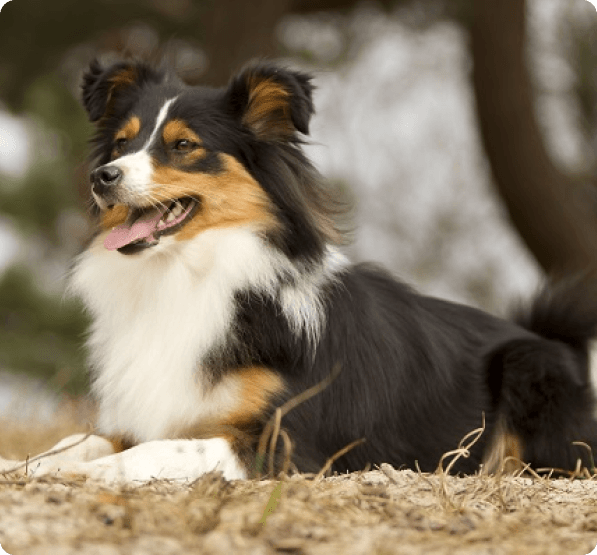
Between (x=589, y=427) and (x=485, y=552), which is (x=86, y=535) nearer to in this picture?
(x=485, y=552)

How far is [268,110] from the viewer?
452 centimetres

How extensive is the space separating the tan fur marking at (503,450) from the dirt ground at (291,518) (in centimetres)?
108

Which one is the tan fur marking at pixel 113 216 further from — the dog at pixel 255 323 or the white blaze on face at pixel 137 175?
the white blaze on face at pixel 137 175

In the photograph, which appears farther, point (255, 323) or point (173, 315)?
point (173, 315)

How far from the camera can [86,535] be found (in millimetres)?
2582

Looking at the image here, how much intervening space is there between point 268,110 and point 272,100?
6 cm

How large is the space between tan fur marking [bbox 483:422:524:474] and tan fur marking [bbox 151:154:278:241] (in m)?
1.69

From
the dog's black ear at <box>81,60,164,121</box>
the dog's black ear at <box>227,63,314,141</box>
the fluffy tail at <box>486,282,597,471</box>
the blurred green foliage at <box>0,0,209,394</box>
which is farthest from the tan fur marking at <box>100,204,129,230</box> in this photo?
the blurred green foliage at <box>0,0,209,394</box>

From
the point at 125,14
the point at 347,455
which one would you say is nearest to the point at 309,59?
the point at 125,14

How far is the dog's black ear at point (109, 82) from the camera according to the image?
188 inches

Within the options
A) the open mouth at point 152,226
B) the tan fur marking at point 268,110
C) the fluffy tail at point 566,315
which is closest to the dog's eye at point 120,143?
the open mouth at point 152,226

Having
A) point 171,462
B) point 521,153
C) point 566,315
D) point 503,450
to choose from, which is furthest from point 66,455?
point 521,153

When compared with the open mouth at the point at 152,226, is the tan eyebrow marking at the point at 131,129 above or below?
above

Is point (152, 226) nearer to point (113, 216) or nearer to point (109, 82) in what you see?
point (113, 216)
